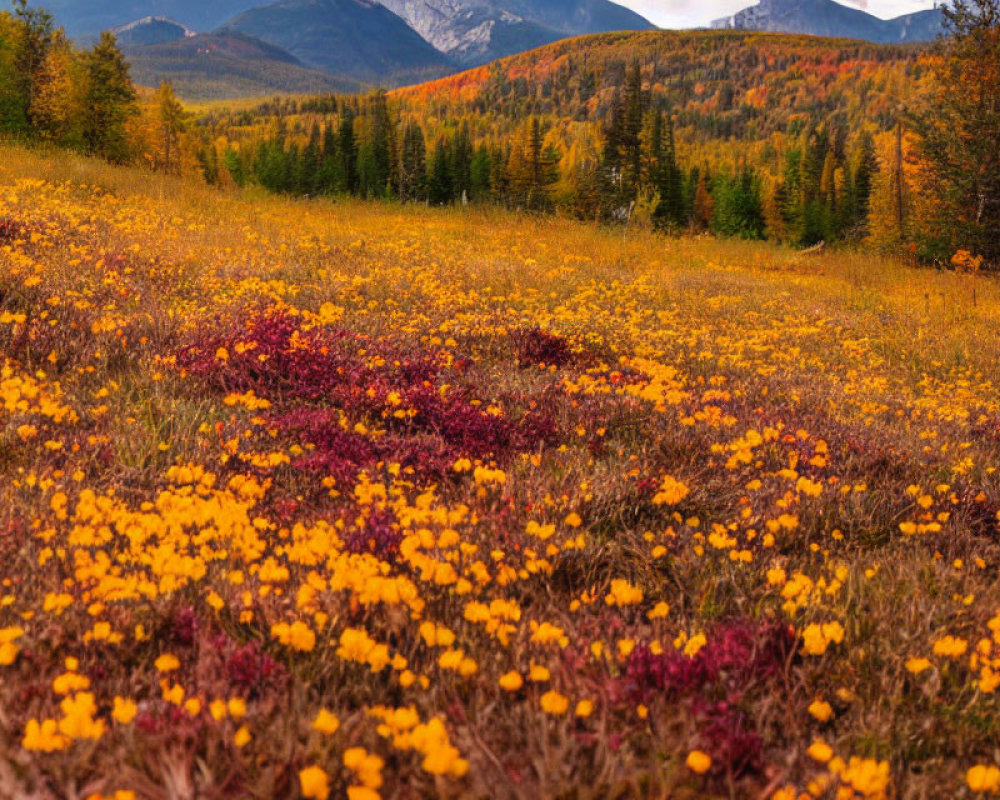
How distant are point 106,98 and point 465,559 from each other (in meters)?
40.0

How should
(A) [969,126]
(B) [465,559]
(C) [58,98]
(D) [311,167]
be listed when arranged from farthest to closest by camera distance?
(D) [311,167]
(C) [58,98]
(A) [969,126]
(B) [465,559]

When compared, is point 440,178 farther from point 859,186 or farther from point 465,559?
point 465,559

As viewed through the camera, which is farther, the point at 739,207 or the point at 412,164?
the point at 739,207

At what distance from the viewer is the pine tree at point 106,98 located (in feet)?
107

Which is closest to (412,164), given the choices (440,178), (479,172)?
(440,178)

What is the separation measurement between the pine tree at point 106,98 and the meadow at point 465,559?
1243 inches

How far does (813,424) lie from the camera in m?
5.70

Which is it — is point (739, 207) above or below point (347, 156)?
below

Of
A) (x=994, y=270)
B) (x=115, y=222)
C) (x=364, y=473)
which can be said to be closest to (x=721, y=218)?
(x=994, y=270)

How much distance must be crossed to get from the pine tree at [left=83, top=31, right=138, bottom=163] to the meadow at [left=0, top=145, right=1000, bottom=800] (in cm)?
3158

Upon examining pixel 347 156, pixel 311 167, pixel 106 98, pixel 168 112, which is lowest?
pixel 106 98

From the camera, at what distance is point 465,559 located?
3.15 metres

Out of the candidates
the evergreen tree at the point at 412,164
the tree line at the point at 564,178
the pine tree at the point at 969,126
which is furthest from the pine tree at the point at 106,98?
the pine tree at the point at 969,126

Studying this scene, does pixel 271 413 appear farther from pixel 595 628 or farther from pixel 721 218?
pixel 721 218
